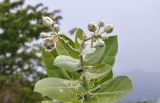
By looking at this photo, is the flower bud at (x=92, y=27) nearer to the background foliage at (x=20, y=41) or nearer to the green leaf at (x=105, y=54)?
the green leaf at (x=105, y=54)

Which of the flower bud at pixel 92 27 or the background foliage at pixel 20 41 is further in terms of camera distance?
the background foliage at pixel 20 41

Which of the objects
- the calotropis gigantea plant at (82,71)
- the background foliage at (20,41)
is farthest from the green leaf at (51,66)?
the background foliage at (20,41)

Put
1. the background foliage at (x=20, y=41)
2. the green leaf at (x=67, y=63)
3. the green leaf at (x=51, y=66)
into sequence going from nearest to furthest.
A: the green leaf at (x=67, y=63), the green leaf at (x=51, y=66), the background foliage at (x=20, y=41)

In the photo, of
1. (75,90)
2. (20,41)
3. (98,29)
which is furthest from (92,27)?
(20,41)

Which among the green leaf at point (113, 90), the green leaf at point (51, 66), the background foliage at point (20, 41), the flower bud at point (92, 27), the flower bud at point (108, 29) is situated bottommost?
the background foliage at point (20, 41)

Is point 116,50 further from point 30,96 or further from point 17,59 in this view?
point 17,59

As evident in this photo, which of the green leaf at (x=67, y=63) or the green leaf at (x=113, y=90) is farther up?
the green leaf at (x=67, y=63)

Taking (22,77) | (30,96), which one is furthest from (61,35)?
(22,77)

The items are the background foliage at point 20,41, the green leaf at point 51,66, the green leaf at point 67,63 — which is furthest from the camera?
the background foliage at point 20,41

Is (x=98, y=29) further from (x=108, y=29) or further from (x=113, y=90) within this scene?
(x=113, y=90)
